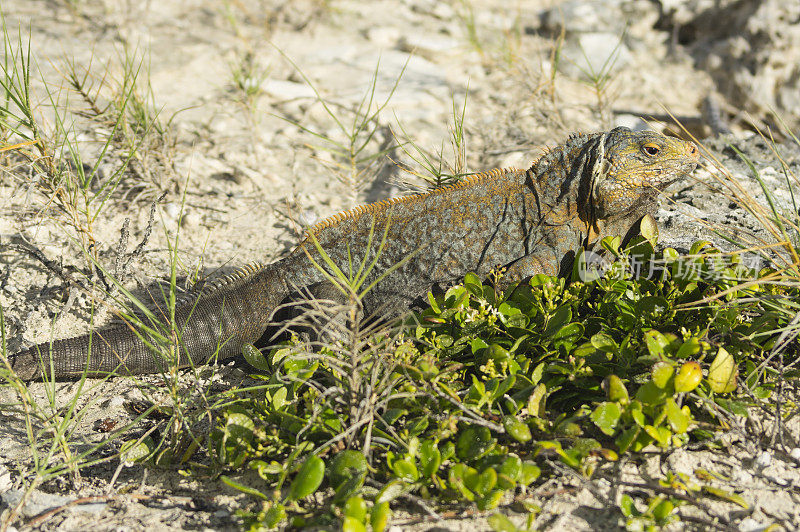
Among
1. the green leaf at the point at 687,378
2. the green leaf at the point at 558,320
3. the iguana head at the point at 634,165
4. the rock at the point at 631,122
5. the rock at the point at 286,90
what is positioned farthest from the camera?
the rock at the point at 286,90

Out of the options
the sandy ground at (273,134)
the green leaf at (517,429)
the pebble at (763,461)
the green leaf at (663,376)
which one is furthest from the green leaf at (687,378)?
the green leaf at (517,429)

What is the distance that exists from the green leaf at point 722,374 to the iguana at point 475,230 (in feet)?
3.45

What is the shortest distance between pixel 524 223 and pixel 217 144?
266cm

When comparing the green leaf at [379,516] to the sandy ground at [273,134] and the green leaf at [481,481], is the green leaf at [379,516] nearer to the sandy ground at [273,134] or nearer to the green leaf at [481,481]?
the sandy ground at [273,134]

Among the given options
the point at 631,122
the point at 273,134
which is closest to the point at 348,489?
the point at 273,134

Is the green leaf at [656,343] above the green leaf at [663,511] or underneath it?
above

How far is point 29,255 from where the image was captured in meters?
3.68

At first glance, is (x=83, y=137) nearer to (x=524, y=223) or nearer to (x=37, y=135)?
(x=37, y=135)

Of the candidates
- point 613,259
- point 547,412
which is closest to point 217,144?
point 613,259

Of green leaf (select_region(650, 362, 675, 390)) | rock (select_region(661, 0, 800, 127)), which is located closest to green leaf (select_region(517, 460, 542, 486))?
green leaf (select_region(650, 362, 675, 390))

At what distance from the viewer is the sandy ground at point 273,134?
2252 millimetres

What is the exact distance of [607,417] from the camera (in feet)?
7.20

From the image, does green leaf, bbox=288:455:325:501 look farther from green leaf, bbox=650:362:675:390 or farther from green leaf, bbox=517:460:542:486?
green leaf, bbox=650:362:675:390

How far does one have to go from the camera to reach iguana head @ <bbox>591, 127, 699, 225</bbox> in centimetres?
317
